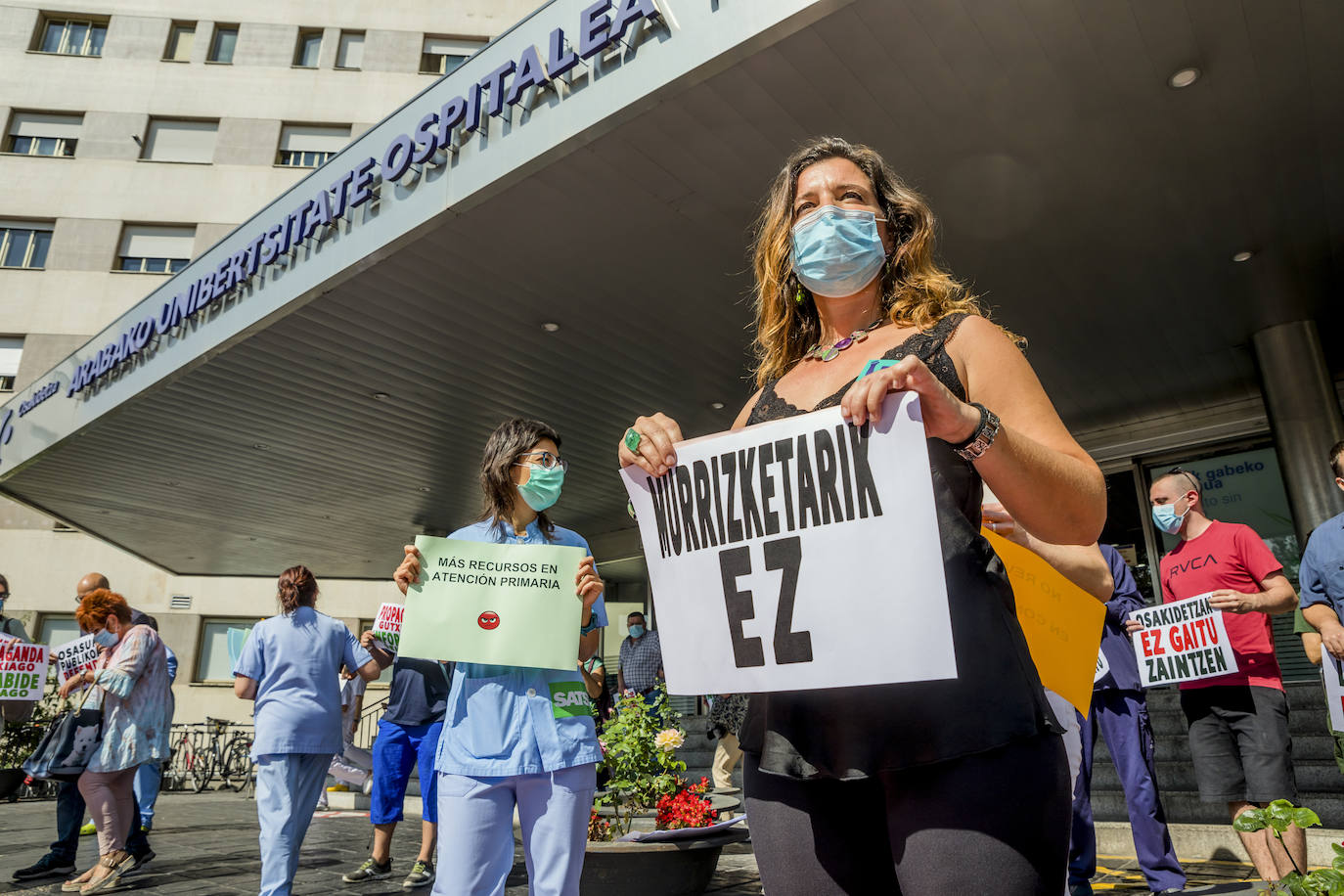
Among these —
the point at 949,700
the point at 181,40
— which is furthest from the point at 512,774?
the point at 181,40

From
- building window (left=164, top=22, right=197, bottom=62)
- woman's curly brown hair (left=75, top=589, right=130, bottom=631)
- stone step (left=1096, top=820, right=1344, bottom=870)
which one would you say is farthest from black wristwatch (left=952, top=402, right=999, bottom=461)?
building window (left=164, top=22, right=197, bottom=62)

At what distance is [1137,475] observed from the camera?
1168 centimetres

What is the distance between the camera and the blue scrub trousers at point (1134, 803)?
4383 mm

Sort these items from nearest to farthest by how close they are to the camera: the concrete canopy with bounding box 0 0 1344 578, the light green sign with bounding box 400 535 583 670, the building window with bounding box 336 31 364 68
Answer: the light green sign with bounding box 400 535 583 670, the concrete canopy with bounding box 0 0 1344 578, the building window with bounding box 336 31 364 68

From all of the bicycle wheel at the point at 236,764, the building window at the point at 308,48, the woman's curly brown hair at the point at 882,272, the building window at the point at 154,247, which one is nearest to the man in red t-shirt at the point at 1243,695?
the woman's curly brown hair at the point at 882,272

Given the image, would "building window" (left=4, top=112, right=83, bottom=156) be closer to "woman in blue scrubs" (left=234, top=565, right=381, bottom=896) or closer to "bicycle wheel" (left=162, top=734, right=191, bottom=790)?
"bicycle wheel" (left=162, top=734, right=191, bottom=790)

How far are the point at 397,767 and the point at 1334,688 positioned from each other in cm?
564

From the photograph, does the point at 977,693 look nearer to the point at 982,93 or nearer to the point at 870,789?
the point at 870,789

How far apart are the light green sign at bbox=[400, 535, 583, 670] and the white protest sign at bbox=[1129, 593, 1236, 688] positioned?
369 centimetres

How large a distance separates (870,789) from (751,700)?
259mm

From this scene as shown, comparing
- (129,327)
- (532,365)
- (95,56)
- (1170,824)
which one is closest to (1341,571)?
(1170,824)

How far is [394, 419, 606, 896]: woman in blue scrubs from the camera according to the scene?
2.57 m

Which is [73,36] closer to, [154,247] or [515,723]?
[154,247]

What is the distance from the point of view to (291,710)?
455 cm
